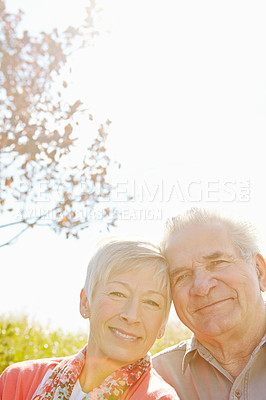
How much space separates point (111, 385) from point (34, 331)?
11.4 feet

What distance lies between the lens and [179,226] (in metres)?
2.86

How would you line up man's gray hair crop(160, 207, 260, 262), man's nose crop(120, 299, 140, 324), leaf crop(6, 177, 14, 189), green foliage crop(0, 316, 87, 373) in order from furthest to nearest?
green foliage crop(0, 316, 87, 373) < leaf crop(6, 177, 14, 189) < man's gray hair crop(160, 207, 260, 262) < man's nose crop(120, 299, 140, 324)

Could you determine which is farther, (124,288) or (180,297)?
(180,297)

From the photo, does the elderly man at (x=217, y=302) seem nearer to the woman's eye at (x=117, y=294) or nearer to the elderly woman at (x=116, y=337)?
the elderly woman at (x=116, y=337)

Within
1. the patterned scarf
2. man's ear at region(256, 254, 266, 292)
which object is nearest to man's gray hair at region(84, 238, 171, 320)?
the patterned scarf

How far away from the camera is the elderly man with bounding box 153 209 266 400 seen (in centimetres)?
266

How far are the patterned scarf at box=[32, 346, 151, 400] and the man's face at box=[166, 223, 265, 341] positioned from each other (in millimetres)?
448

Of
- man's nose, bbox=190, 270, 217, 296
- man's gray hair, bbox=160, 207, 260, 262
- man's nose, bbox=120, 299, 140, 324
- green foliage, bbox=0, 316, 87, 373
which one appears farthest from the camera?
green foliage, bbox=0, 316, 87, 373

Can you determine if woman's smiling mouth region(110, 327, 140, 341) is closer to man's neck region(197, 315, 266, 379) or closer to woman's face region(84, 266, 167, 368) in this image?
woman's face region(84, 266, 167, 368)

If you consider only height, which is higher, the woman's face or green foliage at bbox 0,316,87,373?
the woman's face

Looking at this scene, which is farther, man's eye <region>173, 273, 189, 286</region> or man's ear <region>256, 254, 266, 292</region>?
man's ear <region>256, 254, 266, 292</region>

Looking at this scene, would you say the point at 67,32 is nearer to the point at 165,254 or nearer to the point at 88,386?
the point at 165,254

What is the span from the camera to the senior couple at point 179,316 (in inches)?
96.0

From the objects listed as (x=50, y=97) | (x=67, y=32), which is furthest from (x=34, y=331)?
(x=67, y=32)
